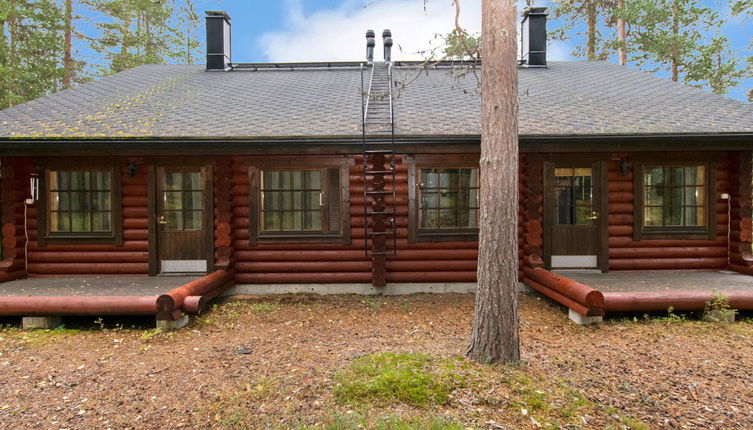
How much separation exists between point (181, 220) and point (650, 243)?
781cm

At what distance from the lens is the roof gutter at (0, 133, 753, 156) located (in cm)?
586

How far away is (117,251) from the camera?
6.50m

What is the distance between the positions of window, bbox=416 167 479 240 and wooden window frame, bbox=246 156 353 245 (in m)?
1.25

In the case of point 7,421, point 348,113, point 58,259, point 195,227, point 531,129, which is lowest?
point 7,421

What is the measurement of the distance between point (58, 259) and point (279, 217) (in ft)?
12.0

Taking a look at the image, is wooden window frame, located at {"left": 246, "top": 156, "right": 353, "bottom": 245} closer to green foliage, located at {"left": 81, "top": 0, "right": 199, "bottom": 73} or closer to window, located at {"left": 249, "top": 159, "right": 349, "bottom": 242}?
window, located at {"left": 249, "top": 159, "right": 349, "bottom": 242}

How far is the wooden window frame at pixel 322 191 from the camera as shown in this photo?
20.9 ft

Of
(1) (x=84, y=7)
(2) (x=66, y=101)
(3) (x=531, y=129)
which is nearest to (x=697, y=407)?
(3) (x=531, y=129)

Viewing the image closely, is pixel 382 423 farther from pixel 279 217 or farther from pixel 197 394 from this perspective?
pixel 279 217

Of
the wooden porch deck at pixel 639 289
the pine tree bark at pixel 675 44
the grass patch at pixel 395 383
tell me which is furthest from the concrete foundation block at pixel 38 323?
the pine tree bark at pixel 675 44

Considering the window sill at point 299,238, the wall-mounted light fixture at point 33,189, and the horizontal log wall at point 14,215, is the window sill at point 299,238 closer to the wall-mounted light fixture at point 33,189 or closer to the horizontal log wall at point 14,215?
the wall-mounted light fixture at point 33,189

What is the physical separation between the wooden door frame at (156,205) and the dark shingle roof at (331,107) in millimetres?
556

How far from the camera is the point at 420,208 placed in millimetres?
6523

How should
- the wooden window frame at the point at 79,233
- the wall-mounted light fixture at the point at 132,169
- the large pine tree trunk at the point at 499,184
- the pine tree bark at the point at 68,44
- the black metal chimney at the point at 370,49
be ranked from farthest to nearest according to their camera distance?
the pine tree bark at the point at 68,44 → the black metal chimney at the point at 370,49 → the wooden window frame at the point at 79,233 → the wall-mounted light fixture at the point at 132,169 → the large pine tree trunk at the point at 499,184
